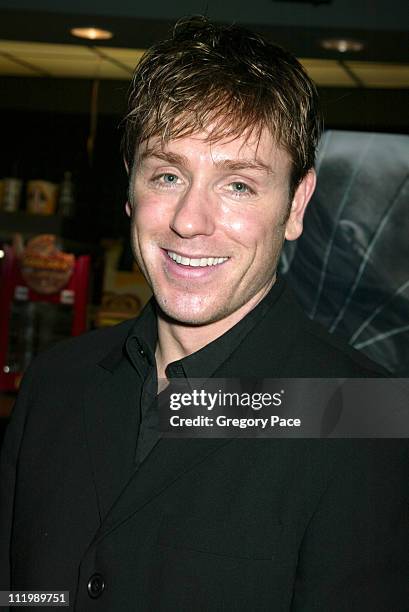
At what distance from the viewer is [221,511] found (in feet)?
3.22

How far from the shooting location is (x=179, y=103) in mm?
1028

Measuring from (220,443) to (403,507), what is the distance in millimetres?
216

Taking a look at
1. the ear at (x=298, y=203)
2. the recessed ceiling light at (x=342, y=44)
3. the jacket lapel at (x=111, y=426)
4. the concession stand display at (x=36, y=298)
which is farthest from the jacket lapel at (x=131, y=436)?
the concession stand display at (x=36, y=298)

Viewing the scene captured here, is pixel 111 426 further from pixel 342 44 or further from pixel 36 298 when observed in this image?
pixel 36 298

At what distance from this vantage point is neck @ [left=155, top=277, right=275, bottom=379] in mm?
1085

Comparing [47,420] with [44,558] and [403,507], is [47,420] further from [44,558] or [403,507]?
[403,507]

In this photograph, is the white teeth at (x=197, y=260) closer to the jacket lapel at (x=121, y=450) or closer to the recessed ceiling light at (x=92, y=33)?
the jacket lapel at (x=121, y=450)

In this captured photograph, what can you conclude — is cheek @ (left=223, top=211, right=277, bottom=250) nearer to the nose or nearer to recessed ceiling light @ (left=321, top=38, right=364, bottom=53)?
the nose

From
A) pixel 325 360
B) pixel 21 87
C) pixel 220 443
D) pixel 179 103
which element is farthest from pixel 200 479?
pixel 21 87

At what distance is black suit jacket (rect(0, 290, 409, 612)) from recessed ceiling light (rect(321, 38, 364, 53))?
134 cm

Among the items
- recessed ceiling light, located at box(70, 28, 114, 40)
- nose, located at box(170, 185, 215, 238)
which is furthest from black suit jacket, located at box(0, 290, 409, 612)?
recessed ceiling light, located at box(70, 28, 114, 40)

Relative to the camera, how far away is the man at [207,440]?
93cm

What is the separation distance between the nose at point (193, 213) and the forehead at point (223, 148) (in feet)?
0.13

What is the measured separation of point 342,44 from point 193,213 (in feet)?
4.71
